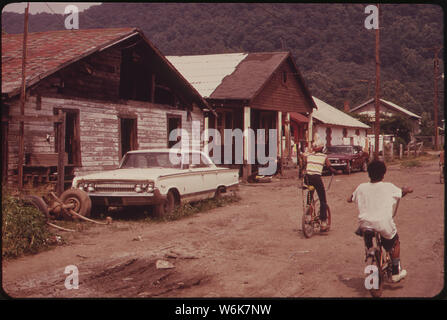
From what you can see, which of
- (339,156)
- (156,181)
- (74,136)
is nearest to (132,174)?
(156,181)

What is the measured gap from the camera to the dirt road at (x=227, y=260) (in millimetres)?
6316

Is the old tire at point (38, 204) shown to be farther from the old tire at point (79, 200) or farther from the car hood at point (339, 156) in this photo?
the car hood at point (339, 156)

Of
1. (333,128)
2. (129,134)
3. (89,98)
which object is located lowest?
(129,134)

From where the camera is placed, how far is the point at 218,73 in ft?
91.0

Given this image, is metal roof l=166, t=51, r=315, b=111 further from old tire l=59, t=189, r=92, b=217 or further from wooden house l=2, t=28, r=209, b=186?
old tire l=59, t=189, r=92, b=217

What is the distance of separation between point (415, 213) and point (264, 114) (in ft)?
59.4

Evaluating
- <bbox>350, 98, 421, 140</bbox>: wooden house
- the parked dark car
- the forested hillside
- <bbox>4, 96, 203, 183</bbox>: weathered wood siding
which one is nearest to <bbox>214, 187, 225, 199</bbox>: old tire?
<bbox>4, 96, 203, 183</bbox>: weathered wood siding

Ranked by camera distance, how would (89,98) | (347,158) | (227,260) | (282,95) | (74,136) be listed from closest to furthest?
1. (227,260)
2. (74,136)
3. (89,98)
4. (347,158)
5. (282,95)

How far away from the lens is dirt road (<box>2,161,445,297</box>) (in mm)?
6316

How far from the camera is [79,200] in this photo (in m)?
11.4

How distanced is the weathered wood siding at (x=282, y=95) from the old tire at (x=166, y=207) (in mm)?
13342

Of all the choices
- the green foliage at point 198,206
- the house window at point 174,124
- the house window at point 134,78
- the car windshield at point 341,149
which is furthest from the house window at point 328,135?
the green foliage at point 198,206

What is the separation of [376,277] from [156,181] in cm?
663

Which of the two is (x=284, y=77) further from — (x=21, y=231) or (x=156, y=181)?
(x=21, y=231)
